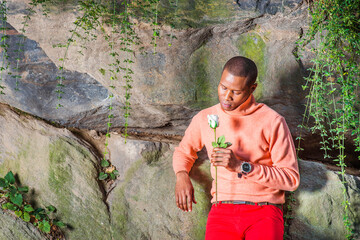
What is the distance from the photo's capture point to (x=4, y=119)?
12.1ft

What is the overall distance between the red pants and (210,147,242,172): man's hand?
0.37 meters

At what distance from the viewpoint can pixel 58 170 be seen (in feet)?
11.3

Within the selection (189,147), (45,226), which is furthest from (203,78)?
(45,226)

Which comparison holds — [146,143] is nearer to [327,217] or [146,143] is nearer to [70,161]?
[70,161]

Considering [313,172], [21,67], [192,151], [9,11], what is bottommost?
[313,172]

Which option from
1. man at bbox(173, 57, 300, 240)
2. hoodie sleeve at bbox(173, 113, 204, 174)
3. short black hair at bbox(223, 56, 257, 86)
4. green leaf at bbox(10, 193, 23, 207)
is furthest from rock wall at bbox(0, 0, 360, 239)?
short black hair at bbox(223, 56, 257, 86)

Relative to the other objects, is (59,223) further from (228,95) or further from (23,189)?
(228,95)

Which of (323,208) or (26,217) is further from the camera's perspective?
(26,217)

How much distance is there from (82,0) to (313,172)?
8.38 feet

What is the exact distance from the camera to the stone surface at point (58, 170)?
3289mm

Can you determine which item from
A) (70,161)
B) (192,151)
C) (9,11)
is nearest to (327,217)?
(192,151)

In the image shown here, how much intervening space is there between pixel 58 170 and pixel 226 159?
1.82 meters

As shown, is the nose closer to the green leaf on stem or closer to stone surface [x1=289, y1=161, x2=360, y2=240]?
stone surface [x1=289, y1=161, x2=360, y2=240]

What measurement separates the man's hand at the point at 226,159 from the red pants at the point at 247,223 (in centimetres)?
37
